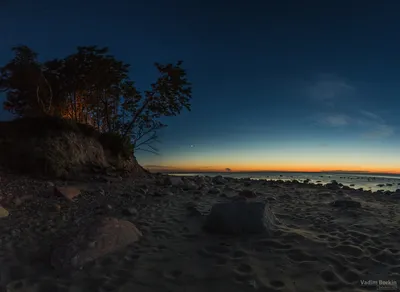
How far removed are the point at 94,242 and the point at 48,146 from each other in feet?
34.6

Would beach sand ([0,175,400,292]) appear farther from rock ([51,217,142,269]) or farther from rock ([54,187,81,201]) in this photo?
rock ([54,187,81,201])

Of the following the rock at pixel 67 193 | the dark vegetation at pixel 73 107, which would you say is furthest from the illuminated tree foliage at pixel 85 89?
the rock at pixel 67 193

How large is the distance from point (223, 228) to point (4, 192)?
669 cm

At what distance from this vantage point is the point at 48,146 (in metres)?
12.6

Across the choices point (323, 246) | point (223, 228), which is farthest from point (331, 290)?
point (223, 228)

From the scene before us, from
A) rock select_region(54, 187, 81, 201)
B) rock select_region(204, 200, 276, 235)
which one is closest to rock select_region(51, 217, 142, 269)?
rock select_region(204, 200, 276, 235)

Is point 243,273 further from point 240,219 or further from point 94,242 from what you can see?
point 94,242

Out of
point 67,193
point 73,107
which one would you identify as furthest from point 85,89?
point 67,193

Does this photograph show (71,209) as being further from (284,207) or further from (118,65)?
(118,65)

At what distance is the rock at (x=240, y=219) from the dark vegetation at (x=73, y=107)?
955 centimetres

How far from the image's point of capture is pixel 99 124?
71.9ft

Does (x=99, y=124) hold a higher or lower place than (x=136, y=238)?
higher

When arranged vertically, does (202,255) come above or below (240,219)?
below

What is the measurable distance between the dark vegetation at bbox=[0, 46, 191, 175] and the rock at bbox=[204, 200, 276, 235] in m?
9.55
